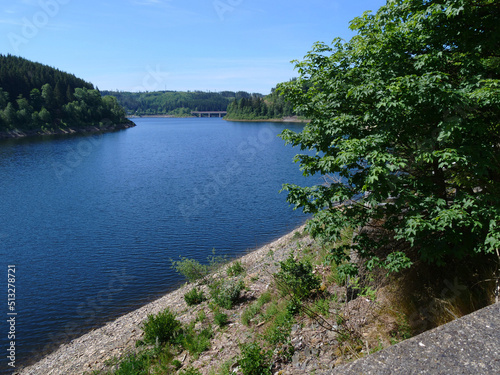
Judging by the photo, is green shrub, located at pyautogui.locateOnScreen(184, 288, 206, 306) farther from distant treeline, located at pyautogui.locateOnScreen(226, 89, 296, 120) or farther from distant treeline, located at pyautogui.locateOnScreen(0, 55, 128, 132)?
distant treeline, located at pyautogui.locateOnScreen(226, 89, 296, 120)

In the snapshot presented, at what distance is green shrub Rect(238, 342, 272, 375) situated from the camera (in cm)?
751

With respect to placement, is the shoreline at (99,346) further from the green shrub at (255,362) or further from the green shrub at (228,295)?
the green shrub at (255,362)

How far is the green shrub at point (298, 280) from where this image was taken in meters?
9.95

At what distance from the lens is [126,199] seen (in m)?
34.1

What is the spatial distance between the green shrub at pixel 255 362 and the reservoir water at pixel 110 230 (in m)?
10.3

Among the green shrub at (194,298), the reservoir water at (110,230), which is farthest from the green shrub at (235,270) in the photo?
the reservoir water at (110,230)

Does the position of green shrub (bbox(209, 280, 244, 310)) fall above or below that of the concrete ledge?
below

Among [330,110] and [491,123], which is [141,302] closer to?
[330,110]
